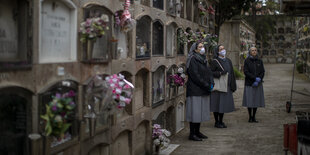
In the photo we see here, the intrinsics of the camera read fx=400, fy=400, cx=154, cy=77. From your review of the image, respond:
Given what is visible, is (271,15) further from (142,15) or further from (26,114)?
(26,114)

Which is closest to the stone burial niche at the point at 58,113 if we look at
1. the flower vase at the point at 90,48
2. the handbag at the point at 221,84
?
the flower vase at the point at 90,48

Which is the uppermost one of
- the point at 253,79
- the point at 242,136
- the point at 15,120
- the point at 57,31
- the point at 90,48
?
the point at 57,31

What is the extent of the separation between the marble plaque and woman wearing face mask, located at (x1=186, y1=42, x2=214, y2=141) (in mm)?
3342

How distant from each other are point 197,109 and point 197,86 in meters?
0.32

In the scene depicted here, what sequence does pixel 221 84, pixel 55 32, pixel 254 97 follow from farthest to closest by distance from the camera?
pixel 254 97
pixel 221 84
pixel 55 32

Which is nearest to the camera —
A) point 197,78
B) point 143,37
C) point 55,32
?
point 55,32

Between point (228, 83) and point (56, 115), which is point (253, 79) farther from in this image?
point (56, 115)

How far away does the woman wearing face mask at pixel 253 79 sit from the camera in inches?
268

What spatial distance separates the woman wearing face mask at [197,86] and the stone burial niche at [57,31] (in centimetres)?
270

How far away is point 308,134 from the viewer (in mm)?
3453

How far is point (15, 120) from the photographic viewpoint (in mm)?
2479

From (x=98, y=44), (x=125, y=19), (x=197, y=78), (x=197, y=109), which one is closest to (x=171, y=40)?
(x=197, y=78)

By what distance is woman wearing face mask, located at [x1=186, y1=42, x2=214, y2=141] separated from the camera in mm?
5523

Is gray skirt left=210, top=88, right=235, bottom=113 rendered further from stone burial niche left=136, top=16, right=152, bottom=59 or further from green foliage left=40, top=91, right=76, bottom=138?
A: green foliage left=40, top=91, right=76, bottom=138
